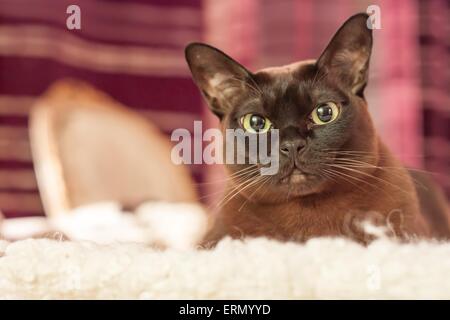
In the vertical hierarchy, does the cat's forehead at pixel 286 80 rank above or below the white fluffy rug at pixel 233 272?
above

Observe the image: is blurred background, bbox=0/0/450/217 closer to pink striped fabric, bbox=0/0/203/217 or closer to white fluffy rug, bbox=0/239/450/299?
pink striped fabric, bbox=0/0/203/217

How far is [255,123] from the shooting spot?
0.72 metres

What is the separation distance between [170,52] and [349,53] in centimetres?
117

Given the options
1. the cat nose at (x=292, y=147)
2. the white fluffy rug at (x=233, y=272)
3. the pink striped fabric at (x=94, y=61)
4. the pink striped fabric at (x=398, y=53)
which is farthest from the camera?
the pink striped fabric at (x=94, y=61)

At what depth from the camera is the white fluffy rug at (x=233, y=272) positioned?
0.51 m

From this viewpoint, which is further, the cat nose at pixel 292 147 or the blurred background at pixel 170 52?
the blurred background at pixel 170 52

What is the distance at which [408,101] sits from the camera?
138 centimetres

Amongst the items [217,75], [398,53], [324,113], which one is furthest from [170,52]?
[324,113]

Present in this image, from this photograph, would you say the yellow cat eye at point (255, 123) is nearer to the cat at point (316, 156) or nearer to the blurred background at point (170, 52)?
the cat at point (316, 156)

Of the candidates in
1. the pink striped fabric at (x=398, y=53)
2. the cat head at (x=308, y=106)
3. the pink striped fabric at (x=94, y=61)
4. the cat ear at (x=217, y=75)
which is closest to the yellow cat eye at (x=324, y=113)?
the cat head at (x=308, y=106)

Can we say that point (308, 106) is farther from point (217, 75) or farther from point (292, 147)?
point (217, 75)

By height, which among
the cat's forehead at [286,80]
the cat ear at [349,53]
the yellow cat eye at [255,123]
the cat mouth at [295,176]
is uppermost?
the cat ear at [349,53]
